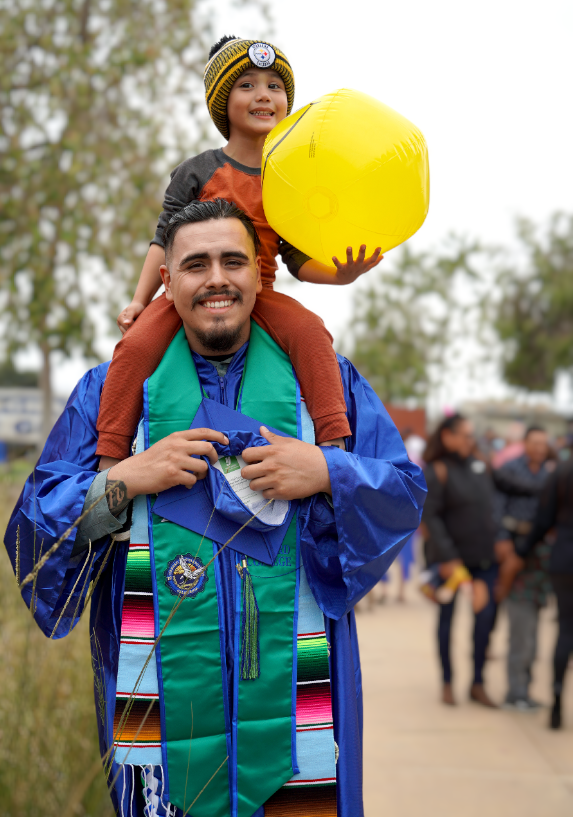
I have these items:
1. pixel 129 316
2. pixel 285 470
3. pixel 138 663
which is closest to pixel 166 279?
pixel 129 316

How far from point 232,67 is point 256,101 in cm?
12

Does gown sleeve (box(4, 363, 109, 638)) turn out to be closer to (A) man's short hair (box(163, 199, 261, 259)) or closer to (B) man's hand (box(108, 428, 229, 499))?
(B) man's hand (box(108, 428, 229, 499))

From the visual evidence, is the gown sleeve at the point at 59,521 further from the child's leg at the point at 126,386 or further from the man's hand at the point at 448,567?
the man's hand at the point at 448,567

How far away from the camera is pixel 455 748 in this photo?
16.5 feet

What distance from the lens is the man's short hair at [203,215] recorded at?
2.24 metres

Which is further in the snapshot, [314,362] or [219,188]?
[219,188]

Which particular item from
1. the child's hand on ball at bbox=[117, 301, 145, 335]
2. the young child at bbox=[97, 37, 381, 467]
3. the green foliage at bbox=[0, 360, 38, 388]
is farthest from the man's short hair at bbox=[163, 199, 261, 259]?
the green foliage at bbox=[0, 360, 38, 388]

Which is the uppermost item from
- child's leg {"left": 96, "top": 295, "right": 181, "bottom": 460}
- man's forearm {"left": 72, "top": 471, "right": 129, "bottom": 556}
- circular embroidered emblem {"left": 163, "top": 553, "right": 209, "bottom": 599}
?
child's leg {"left": 96, "top": 295, "right": 181, "bottom": 460}

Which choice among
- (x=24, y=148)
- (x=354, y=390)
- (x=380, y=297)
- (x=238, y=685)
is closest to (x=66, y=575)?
(x=238, y=685)

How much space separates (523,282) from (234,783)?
1312 inches

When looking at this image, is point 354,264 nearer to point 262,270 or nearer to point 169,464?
point 262,270

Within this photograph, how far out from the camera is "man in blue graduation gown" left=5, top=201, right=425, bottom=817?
6.87ft

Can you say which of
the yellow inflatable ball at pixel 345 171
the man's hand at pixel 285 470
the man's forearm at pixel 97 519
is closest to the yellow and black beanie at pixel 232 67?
the yellow inflatable ball at pixel 345 171

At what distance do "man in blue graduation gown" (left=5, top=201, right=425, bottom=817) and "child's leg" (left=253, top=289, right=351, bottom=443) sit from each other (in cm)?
5
